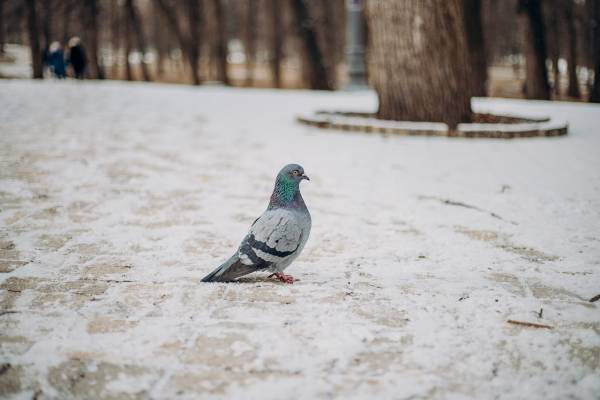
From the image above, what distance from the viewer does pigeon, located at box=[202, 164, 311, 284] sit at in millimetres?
3215

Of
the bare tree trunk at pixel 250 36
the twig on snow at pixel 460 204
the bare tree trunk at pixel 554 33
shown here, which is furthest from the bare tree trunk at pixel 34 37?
the twig on snow at pixel 460 204

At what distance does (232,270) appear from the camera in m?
3.26

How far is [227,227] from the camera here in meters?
4.60

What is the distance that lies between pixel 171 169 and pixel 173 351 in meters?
4.48

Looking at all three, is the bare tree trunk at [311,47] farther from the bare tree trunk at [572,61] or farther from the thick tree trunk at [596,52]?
the bare tree trunk at [572,61]

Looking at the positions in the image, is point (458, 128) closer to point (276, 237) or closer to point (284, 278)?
point (284, 278)

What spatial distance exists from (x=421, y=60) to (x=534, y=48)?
10.4m

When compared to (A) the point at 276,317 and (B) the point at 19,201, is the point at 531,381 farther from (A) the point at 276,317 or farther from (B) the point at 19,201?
(B) the point at 19,201

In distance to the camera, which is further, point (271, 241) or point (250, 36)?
point (250, 36)

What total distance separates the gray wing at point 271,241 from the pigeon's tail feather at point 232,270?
0.03 metres

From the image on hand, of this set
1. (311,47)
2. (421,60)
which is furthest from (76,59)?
(421,60)

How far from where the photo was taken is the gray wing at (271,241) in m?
3.21

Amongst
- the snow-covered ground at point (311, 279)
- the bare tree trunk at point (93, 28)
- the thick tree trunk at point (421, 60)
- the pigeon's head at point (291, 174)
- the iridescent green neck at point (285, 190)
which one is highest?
the bare tree trunk at point (93, 28)

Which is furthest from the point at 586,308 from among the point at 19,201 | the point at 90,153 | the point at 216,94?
the point at 216,94
